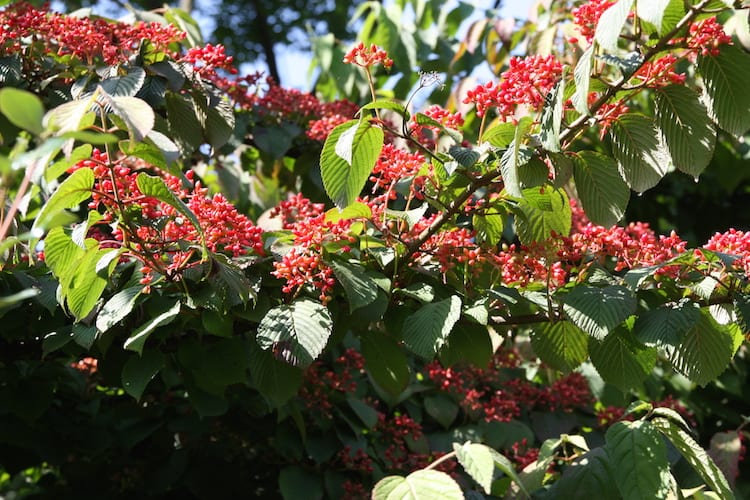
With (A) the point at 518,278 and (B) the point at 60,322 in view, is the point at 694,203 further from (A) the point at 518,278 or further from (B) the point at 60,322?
(B) the point at 60,322

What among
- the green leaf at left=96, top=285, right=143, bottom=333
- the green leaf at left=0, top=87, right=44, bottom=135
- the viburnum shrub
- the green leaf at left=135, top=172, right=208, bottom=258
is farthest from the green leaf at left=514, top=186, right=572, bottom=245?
the green leaf at left=0, top=87, right=44, bottom=135

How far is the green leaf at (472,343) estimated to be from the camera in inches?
87.4

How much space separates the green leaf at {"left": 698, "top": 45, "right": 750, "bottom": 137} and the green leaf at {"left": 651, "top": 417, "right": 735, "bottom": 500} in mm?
670

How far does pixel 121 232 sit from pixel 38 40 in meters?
1.17

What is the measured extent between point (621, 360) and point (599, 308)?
0.32 metres

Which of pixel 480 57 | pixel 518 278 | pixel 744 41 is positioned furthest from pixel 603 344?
pixel 480 57

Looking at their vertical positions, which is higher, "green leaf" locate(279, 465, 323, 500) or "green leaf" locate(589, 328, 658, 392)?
"green leaf" locate(589, 328, 658, 392)

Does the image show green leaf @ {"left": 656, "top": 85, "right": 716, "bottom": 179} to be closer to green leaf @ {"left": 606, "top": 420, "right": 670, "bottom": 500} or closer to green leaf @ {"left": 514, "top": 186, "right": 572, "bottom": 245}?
green leaf @ {"left": 514, "top": 186, "right": 572, "bottom": 245}

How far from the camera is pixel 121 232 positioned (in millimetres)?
1941

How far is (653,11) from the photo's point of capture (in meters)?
1.67

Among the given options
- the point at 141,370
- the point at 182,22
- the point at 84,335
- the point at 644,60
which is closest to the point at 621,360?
the point at 644,60

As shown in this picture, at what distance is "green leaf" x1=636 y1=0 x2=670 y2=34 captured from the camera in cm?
166

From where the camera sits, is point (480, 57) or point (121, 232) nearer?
point (121, 232)

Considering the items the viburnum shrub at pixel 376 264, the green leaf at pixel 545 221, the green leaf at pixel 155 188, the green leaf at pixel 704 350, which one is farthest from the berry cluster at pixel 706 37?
the green leaf at pixel 155 188
